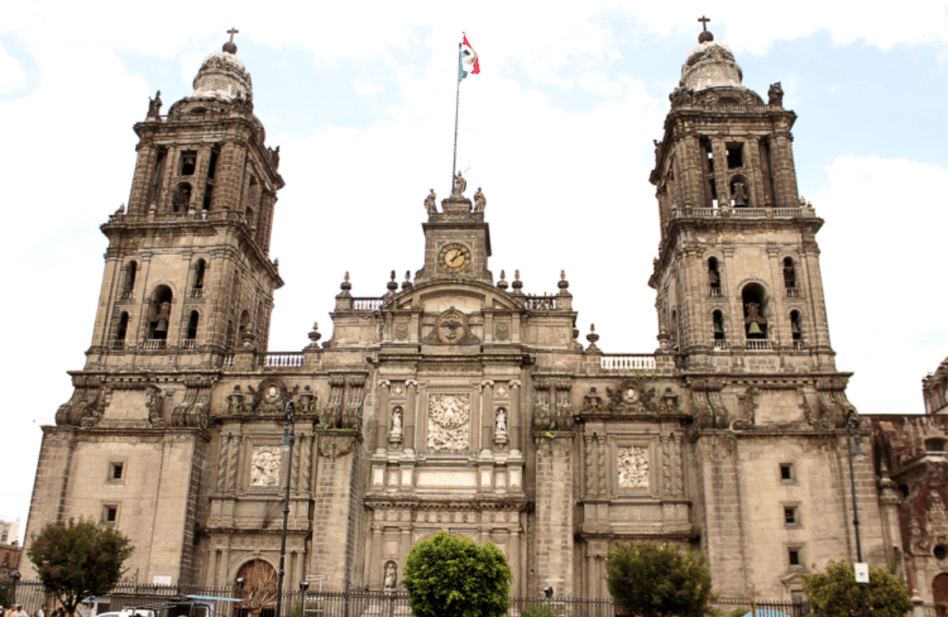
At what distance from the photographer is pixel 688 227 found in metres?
39.4

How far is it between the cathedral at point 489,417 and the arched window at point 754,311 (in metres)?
0.14

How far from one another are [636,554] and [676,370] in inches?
447

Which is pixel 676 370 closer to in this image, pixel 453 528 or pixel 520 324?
pixel 520 324

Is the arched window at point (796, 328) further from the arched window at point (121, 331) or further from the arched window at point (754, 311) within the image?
the arched window at point (121, 331)

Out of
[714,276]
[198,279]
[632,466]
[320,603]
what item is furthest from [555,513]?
[198,279]

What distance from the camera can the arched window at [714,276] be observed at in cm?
3894

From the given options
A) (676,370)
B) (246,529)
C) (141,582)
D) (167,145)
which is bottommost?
(141,582)

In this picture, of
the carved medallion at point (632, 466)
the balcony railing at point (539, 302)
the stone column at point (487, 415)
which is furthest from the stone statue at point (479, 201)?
the carved medallion at point (632, 466)

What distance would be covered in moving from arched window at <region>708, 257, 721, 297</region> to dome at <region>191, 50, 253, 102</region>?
26.5m

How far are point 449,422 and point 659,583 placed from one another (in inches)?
495

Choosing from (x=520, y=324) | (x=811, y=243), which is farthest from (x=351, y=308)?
(x=811, y=243)

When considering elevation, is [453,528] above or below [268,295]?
below

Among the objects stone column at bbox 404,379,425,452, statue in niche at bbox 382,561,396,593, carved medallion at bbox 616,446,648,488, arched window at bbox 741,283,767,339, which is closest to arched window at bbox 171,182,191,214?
stone column at bbox 404,379,425,452

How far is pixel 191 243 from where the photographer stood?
41.1 m
